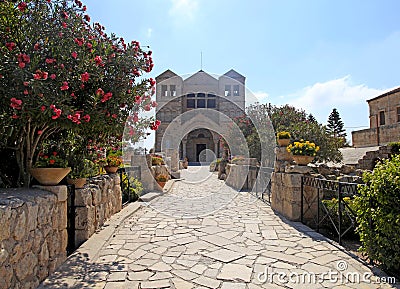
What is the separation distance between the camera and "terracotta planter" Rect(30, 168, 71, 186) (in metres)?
3.06

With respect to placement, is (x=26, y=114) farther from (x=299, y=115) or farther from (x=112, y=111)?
(x=299, y=115)

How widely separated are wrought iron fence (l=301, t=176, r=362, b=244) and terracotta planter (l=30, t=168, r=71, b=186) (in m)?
3.39

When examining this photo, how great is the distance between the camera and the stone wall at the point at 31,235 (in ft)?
7.09

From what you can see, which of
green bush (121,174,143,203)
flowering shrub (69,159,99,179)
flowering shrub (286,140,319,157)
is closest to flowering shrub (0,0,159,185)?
flowering shrub (69,159,99,179)

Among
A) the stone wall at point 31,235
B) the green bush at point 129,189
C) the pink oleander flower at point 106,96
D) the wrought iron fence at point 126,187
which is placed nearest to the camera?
the stone wall at point 31,235

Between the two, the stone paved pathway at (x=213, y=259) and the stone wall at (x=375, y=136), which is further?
the stone wall at (x=375, y=136)

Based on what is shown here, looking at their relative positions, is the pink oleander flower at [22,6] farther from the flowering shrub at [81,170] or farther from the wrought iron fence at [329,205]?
the wrought iron fence at [329,205]

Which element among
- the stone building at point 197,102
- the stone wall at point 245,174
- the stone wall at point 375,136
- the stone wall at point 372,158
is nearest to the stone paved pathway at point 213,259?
the stone wall at point 245,174

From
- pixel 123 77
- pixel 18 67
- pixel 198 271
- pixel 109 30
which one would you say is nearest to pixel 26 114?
pixel 18 67

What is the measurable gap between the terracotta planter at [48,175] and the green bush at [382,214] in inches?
129

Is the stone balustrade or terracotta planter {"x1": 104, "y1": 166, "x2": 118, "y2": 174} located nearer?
the stone balustrade

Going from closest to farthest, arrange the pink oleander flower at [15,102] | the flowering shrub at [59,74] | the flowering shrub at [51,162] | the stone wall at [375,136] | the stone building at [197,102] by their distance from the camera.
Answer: the pink oleander flower at [15,102], the flowering shrub at [59,74], the flowering shrub at [51,162], the stone wall at [375,136], the stone building at [197,102]

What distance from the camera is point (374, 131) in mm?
15477

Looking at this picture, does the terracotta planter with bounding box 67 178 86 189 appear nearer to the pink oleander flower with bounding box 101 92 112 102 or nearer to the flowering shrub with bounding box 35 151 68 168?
the flowering shrub with bounding box 35 151 68 168
